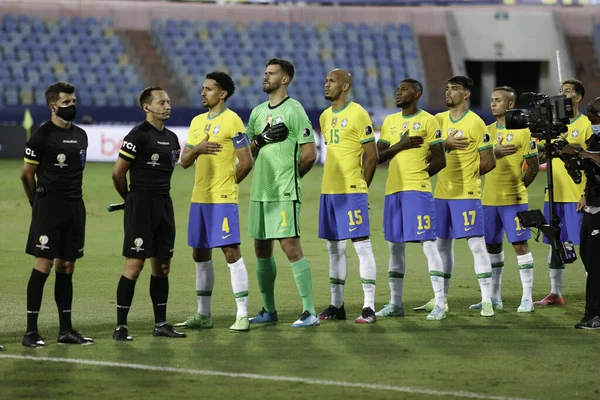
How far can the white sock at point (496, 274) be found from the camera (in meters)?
11.6

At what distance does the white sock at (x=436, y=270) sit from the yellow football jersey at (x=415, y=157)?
1.82 feet

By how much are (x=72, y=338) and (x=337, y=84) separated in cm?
343

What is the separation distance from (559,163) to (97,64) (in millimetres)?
23409

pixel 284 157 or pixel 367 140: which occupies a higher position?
pixel 367 140

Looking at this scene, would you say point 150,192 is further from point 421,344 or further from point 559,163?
point 559,163

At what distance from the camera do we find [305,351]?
28.7ft

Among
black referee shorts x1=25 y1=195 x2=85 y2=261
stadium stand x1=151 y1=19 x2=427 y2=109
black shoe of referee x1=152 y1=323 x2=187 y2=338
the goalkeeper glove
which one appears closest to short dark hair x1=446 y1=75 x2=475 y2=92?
the goalkeeper glove

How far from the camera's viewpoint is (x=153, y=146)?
9.19 meters

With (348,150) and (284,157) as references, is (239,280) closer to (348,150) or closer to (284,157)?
(284,157)

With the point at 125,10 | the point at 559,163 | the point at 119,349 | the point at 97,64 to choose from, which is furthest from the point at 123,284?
the point at 125,10

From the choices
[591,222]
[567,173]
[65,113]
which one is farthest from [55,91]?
[567,173]

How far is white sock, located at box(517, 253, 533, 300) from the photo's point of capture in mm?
11359

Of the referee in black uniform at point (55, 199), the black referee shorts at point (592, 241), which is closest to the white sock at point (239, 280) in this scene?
the referee in black uniform at point (55, 199)

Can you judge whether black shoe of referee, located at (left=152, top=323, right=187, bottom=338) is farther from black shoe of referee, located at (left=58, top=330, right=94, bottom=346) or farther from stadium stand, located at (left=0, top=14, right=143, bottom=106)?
stadium stand, located at (left=0, top=14, right=143, bottom=106)
